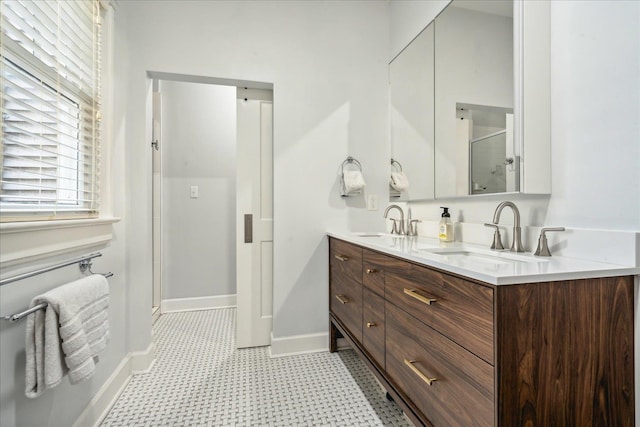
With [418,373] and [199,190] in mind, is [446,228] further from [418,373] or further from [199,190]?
[199,190]

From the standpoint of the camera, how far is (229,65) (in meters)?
2.11

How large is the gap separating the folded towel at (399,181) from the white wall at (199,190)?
1713mm

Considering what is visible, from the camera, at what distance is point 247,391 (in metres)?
1.76

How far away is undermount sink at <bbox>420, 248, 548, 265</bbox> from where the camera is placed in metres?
1.12

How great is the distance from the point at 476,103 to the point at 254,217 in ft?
5.17

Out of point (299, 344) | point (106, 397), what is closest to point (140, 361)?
point (106, 397)

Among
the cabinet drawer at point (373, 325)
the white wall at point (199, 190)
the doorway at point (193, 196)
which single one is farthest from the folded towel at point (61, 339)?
the white wall at point (199, 190)

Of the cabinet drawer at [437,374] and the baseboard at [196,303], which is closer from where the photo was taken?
the cabinet drawer at [437,374]

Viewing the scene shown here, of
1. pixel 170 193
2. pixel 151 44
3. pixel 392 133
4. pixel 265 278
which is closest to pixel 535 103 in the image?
pixel 392 133

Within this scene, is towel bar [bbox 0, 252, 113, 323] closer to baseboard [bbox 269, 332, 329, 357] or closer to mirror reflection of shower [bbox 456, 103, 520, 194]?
baseboard [bbox 269, 332, 329, 357]

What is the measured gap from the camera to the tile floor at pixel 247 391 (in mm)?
1520

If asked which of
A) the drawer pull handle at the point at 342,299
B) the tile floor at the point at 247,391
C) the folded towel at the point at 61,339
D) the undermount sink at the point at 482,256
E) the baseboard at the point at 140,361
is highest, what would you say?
the undermount sink at the point at 482,256

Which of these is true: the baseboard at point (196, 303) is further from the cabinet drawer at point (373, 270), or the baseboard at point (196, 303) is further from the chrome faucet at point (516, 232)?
the chrome faucet at point (516, 232)

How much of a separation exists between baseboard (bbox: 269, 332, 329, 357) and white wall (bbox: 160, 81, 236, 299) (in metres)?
1.22
